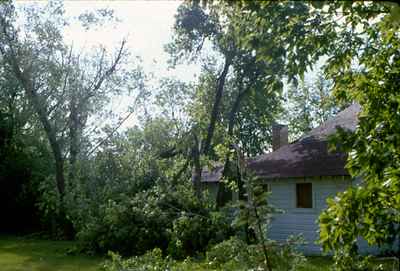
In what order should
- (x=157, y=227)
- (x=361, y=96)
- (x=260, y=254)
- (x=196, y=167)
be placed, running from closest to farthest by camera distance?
(x=260, y=254) → (x=361, y=96) → (x=157, y=227) → (x=196, y=167)

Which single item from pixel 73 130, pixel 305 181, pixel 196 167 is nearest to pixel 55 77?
pixel 73 130

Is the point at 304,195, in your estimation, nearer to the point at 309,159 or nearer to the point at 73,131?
the point at 309,159

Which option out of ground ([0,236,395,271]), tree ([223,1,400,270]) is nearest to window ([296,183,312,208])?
ground ([0,236,395,271])

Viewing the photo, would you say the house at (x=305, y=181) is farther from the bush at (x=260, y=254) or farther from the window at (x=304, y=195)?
the bush at (x=260, y=254)

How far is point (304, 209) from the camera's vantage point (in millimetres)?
16031

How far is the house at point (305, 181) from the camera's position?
15102 millimetres

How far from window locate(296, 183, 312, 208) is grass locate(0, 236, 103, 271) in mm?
6581

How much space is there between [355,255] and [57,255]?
12346 mm

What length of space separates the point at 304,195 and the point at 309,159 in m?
1.19

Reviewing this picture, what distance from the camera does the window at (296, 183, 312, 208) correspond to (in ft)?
52.6

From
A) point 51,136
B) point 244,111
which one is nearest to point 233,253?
point 51,136

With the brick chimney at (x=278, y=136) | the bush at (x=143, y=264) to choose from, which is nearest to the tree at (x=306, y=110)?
the brick chimney at (x=278, y=136)

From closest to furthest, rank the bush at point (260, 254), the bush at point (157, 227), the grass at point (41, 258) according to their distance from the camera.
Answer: the bush at point (260, 254)
the grass at point (41, 258)
the bush at point (157, 227)

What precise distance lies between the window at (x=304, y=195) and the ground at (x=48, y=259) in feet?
7.37
